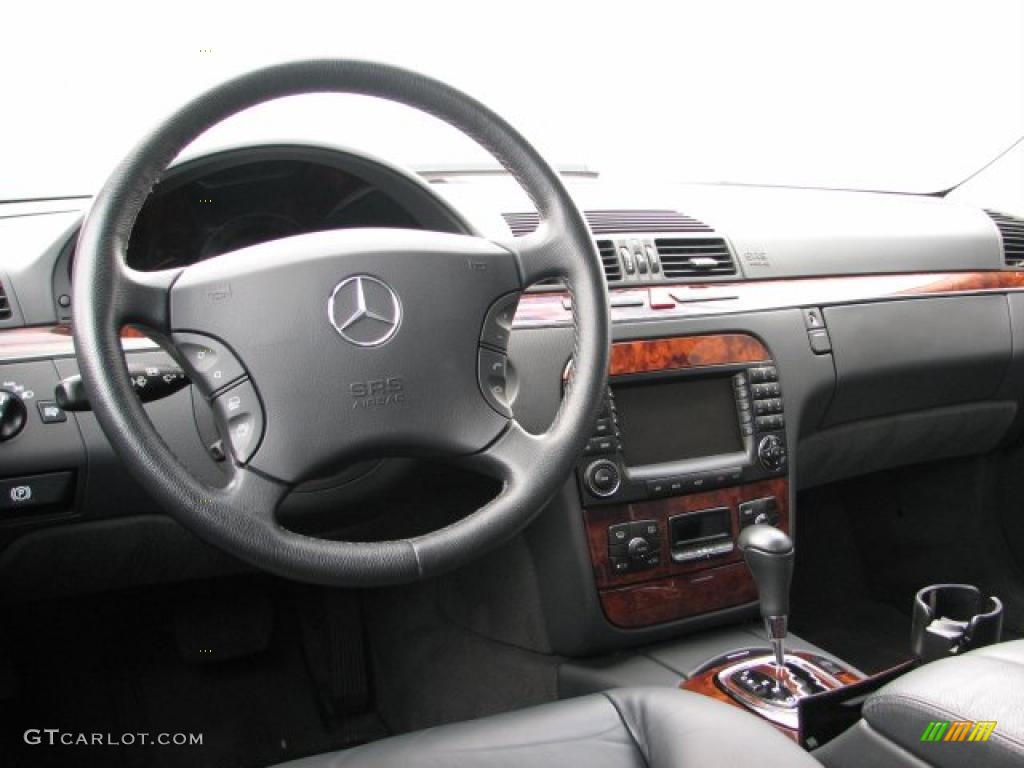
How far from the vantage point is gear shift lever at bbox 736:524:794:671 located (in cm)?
138

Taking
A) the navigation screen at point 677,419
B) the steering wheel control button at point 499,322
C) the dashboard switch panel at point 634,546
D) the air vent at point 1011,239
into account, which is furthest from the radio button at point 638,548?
the air vent at point 1011,239

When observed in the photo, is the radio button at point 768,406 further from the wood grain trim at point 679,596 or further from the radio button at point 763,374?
the wood grain trim at point 679,596

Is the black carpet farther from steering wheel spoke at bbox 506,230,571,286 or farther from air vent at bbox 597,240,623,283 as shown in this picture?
steering wheel spoke at bbox 506,230,571,286

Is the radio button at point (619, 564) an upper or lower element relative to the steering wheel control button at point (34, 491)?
lower

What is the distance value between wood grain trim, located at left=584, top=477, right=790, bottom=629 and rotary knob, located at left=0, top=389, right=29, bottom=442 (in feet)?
2.56

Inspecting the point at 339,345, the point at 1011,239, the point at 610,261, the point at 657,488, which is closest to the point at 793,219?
the point at 610,261

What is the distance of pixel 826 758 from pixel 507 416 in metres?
0.50

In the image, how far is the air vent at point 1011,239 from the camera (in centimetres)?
223

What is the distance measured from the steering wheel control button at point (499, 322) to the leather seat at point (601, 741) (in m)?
0.41

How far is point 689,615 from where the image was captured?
1.60 m

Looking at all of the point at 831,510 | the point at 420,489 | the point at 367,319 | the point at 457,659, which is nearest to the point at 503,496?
the point at 367,319

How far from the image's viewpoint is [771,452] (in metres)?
1.64

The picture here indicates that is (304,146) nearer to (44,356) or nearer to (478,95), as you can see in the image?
(478,95)

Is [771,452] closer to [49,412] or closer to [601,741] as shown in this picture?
[601,741]
